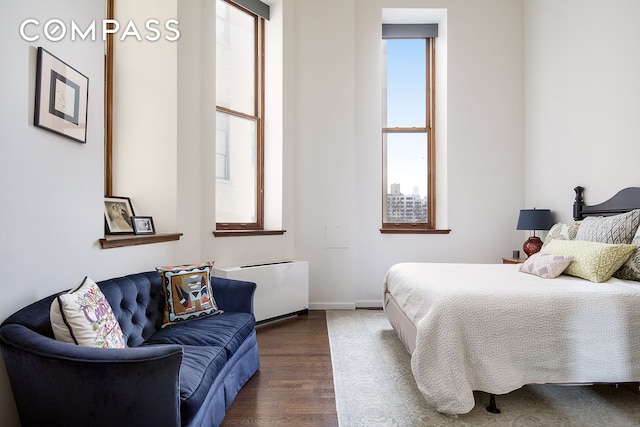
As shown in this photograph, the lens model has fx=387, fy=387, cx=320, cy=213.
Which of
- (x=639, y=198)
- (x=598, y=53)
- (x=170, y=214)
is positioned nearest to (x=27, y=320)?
(x=170, y=214)

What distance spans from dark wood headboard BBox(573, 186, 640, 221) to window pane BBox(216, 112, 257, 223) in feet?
10.5

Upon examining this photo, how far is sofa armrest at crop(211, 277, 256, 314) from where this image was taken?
2770mm

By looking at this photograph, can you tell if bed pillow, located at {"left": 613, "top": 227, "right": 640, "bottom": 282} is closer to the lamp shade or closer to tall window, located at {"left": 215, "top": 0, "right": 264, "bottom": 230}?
the lamp shade

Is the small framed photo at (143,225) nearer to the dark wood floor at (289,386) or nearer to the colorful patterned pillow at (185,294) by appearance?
the colorful patterned pillow at (185,294)

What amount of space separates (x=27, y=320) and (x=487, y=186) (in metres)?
4.50

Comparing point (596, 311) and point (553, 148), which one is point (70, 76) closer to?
point (596, 311)

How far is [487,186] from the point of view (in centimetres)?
464

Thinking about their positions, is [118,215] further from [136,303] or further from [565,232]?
[565,232]

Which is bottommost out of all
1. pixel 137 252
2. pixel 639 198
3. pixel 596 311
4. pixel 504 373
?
pixel 504 373

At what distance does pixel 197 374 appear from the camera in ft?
5.62

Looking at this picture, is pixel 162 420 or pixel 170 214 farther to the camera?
pixel 170 214

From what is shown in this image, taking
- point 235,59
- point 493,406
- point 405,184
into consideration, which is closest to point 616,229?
point 493,406

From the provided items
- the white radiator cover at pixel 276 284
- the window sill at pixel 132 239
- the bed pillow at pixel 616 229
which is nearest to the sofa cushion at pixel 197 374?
the window sill at pixel 132 239

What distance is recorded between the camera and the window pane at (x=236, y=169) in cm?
397
